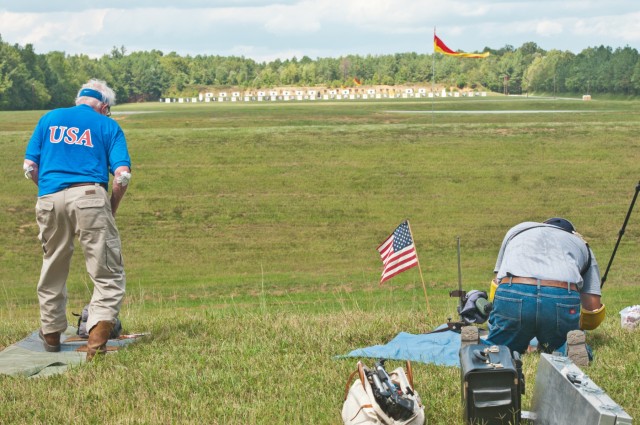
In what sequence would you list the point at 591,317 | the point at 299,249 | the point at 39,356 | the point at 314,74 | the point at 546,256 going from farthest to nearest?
the point at 314,74, the point at 299,249, the point at 39,356, the point at 591,317, the point at 546,256

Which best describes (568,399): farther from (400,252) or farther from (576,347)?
(400,252)

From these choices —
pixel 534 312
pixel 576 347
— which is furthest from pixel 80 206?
pixel 576 347

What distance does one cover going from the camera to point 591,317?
23.9 ft

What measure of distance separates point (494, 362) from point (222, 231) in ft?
72.5

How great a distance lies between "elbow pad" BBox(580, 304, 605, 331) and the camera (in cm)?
724

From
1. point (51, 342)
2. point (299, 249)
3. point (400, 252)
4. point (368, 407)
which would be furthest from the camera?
point (299, 249)

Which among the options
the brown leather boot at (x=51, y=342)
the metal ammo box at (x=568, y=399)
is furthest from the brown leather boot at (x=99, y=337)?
the metal ammo box at (x=568, y=399)

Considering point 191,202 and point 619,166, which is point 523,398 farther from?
point 619,166

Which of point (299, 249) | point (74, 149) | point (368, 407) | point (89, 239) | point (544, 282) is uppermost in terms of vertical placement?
point (74, 149)

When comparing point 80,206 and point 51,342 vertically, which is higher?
point 80,206

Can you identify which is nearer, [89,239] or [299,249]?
Answer: [89,239]

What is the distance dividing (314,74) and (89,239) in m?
164

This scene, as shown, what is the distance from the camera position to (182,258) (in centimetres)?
2441

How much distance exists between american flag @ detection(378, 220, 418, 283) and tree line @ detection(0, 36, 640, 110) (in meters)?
87.3
